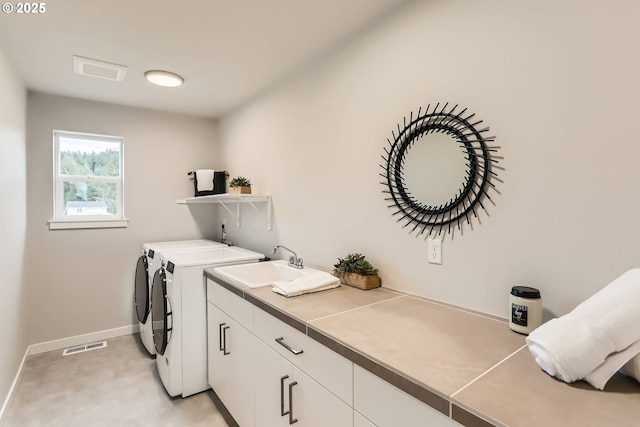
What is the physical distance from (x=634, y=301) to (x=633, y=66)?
2.31 ft

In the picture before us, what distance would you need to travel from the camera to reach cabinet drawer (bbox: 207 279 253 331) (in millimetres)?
1737

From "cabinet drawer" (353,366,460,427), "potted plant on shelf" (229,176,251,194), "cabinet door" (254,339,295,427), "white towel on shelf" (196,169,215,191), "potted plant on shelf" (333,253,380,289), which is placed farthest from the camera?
"white towel on shelf" (196,169,215,191)

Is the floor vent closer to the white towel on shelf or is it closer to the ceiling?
the white towel on shelf

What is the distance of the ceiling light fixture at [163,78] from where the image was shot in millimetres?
2479

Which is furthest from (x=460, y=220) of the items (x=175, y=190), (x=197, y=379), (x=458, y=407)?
(x=175, y=190)

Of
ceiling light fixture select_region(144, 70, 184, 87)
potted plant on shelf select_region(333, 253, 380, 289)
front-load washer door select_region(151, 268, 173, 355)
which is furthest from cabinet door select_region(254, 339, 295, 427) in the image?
ceiling light fixture select_region(144, 70, 184, 87)

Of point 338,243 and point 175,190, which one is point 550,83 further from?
point 175,190

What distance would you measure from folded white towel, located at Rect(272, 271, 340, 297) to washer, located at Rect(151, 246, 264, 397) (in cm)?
82

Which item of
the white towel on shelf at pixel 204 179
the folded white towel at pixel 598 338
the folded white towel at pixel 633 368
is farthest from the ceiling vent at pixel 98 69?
the folded white towel at pixel 633 368

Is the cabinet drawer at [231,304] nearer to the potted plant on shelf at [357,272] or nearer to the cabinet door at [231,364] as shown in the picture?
the cabinet door at [231,364]

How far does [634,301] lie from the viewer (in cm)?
79

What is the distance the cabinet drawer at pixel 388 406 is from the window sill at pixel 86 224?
124 inches

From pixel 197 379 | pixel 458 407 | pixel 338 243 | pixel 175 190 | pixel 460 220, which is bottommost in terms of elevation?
pixel 197 379

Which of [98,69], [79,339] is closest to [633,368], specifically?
[98,69]
